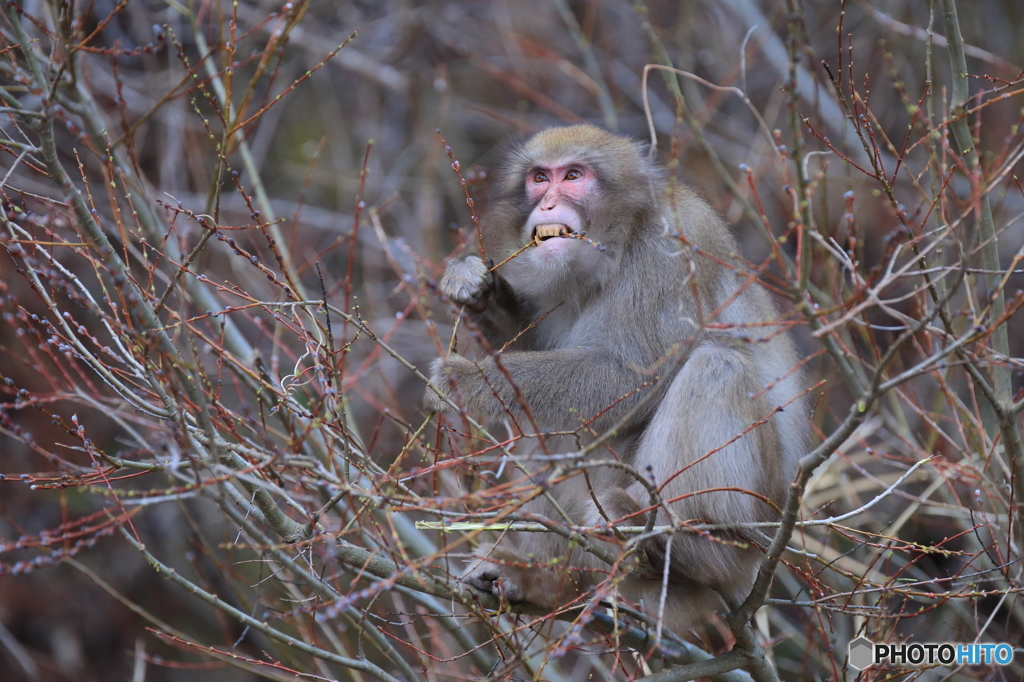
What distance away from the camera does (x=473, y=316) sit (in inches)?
181

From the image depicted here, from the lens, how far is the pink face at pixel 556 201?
444 centimetres

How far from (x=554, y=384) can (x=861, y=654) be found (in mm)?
1785

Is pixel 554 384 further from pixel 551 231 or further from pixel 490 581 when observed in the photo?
pixel 490 581

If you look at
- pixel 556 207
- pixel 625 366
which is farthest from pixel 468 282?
pixel 625 366

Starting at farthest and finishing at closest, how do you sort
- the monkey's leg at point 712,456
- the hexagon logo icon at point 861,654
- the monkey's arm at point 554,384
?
the monkey's arm at point 554,384
the monkey's leg at point 712,456
the hexagon logo icon at point 861,654

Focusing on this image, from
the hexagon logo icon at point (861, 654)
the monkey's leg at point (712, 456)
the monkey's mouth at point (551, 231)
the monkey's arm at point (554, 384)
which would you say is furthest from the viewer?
the monkey's mouth at point (551, 231)

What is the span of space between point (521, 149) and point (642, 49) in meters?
5.98

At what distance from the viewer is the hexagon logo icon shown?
12.5ft

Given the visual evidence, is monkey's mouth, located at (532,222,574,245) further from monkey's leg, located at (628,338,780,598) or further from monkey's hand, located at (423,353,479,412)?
monkey's leg, located at (628,338,780,598)

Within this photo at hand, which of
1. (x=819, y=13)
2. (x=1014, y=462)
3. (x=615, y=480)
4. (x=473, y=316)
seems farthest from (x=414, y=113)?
(x=1014, y=462)

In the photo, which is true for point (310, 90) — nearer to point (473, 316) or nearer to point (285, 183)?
point (285, 183)

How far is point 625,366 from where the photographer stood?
4355 millimetres

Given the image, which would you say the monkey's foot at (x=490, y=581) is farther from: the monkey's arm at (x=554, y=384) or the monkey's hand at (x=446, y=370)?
the monkey's hand at (x=446, y=370)

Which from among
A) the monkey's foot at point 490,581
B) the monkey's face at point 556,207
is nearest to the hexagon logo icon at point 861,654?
the monkey's foot at point 490,581
